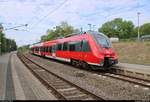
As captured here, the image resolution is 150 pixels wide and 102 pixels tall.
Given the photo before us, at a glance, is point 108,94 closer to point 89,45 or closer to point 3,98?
point 3,98

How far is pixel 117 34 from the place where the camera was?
130m

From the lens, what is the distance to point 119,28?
131 m

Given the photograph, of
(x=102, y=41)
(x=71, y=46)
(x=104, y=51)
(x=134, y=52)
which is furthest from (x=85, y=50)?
(x=134, y=52)

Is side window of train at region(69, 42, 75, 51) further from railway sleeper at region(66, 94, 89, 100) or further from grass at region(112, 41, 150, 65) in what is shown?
railway sleeper at region(66, 94, 89, 100)

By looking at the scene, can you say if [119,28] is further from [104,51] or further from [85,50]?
[104,51]

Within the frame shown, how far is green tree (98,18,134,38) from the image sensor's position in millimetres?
129250

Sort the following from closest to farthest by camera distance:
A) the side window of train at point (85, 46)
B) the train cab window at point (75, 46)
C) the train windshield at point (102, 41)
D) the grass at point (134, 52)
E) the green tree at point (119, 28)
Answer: the train windshield at point (102, 41)
the side window of train at point (85, 46)
the train cab window at point (75, 46)
the grass at point (134, 52)
the green tree at point (119, 28)

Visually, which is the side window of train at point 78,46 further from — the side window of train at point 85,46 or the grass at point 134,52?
the grass at point 134,52

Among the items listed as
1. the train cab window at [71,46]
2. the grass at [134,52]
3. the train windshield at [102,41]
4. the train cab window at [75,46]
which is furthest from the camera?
the grass at [134,52]

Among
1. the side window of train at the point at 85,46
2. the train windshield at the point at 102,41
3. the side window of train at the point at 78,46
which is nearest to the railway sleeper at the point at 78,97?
the train windshield at the point at 102,41

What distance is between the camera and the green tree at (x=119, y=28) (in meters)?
129

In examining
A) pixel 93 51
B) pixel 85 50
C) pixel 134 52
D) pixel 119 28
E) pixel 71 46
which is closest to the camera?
pixel 93 51

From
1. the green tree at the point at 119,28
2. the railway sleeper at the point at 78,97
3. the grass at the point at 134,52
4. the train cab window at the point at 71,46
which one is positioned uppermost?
the green tree at the point at 119,28

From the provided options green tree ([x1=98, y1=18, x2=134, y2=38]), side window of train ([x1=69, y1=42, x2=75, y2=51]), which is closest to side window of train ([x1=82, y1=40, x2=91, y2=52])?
side window of train ([x1=69, y1=42, x2=75, y2=51])
